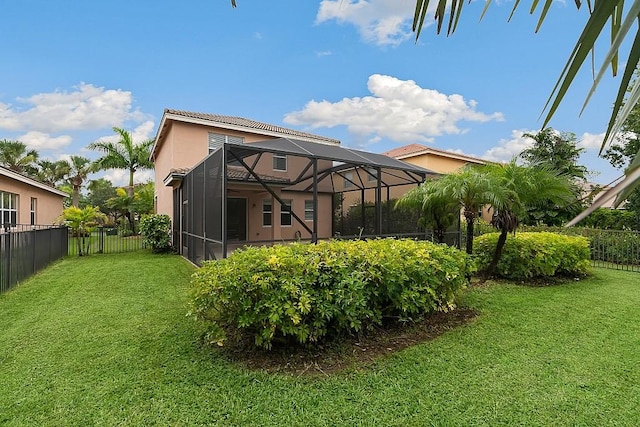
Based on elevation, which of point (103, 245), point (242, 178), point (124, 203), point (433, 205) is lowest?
point (103, 245)

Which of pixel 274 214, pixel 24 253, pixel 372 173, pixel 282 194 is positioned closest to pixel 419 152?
pixel 372 173

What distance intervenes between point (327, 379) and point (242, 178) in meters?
9.92

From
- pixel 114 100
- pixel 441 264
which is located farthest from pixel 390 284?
pixel 114 100

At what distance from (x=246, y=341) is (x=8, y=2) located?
871cm

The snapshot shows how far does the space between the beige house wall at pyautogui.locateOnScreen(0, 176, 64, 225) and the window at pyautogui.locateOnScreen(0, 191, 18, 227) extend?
17 centimetres

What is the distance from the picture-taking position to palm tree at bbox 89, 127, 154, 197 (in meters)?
22.0

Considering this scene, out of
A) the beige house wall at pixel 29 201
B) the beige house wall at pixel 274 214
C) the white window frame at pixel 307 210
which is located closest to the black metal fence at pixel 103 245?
the beige house wall at pixel 29 201

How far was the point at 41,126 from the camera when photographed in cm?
2236

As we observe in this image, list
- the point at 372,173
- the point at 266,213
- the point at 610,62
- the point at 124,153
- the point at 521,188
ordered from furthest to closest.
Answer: the point at 124,153
the point at 266,213
the point at 372,173
the point at 521,188
the point at 610,62

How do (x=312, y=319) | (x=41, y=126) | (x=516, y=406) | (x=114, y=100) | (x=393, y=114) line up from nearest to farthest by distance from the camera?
(x=516, y=406), (x=312, y=319), (x=393, y=114), (x=114, y=100), (x=41, y=126)

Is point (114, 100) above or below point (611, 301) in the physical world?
above

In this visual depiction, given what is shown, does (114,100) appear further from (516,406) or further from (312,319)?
(516,406)

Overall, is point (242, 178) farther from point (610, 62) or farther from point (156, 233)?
point (610, 62)

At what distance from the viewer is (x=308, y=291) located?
3496 mm
